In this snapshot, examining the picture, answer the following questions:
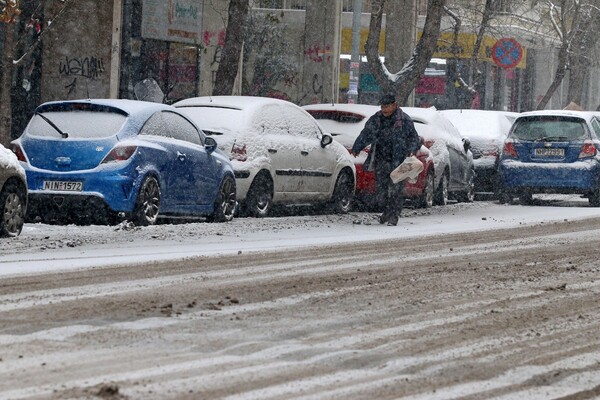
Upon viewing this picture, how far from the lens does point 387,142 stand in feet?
63.7

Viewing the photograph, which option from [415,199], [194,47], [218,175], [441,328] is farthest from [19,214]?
[194,47]

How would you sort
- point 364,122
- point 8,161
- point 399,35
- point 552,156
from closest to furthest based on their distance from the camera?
point 8,161 < point 364,122 < point 552,156 < point 399,35

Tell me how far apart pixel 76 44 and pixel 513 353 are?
68.9ft

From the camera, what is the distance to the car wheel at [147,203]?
628 inches

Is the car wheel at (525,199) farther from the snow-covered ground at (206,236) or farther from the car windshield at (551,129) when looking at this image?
the snow-covered ground at (206,236)

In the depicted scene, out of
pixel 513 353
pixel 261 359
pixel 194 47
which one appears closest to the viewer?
pixel 261 359

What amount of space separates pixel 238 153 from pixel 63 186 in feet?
11.0

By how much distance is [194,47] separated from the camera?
3247 centimetres

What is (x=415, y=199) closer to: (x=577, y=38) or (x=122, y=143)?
(x=122, y=143)

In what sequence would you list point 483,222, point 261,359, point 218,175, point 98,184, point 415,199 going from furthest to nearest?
point 415,199
point 483,222
point 218,175
point 98,184
point 261,359

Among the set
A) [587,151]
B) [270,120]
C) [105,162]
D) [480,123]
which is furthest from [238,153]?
[480,123]

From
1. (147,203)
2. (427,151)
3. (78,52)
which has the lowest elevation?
(147,203)

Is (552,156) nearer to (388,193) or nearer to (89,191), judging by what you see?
(388,193)

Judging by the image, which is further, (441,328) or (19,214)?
(19,214)
